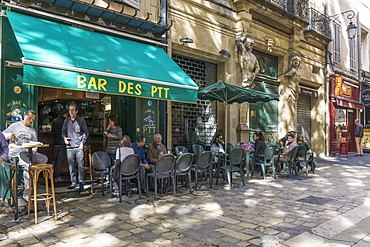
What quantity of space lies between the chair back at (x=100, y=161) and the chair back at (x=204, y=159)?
2.02 metres

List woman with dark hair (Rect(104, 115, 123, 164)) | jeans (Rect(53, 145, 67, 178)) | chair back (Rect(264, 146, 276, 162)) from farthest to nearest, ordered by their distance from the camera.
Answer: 1. chair back (Rect(264, 146, 276, 162))
2. jeans (Rect(53, 145, 67, 178))
3. woman with dark hair (Rect(104, 115, 123, 164))

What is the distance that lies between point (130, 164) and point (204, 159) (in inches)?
77.4

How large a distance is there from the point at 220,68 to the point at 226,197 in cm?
Result: 604

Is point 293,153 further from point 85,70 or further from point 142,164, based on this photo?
point 85,70

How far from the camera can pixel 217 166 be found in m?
8.23

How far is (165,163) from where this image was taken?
640cm

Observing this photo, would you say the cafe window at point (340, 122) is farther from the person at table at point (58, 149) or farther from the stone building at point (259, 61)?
the person at table at point (58, 149)

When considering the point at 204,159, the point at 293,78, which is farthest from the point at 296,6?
the point at 204,159

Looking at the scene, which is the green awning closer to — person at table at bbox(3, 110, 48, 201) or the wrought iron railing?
person at table at bbox(3, 110, 48, 201)

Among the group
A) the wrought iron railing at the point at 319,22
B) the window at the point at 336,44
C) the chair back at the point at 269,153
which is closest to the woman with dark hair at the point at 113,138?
the chair back at the point at 269,153

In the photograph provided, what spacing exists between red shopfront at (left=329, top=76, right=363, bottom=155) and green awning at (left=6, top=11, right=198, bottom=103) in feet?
41.2

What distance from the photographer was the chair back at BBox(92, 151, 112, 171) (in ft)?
21.5

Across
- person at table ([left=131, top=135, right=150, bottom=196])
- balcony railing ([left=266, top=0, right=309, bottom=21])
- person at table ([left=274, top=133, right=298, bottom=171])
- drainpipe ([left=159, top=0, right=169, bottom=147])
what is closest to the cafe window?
balcony railing ([left=266, top=0, right=309, bottom=21])

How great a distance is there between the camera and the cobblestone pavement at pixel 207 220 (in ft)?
13.3
